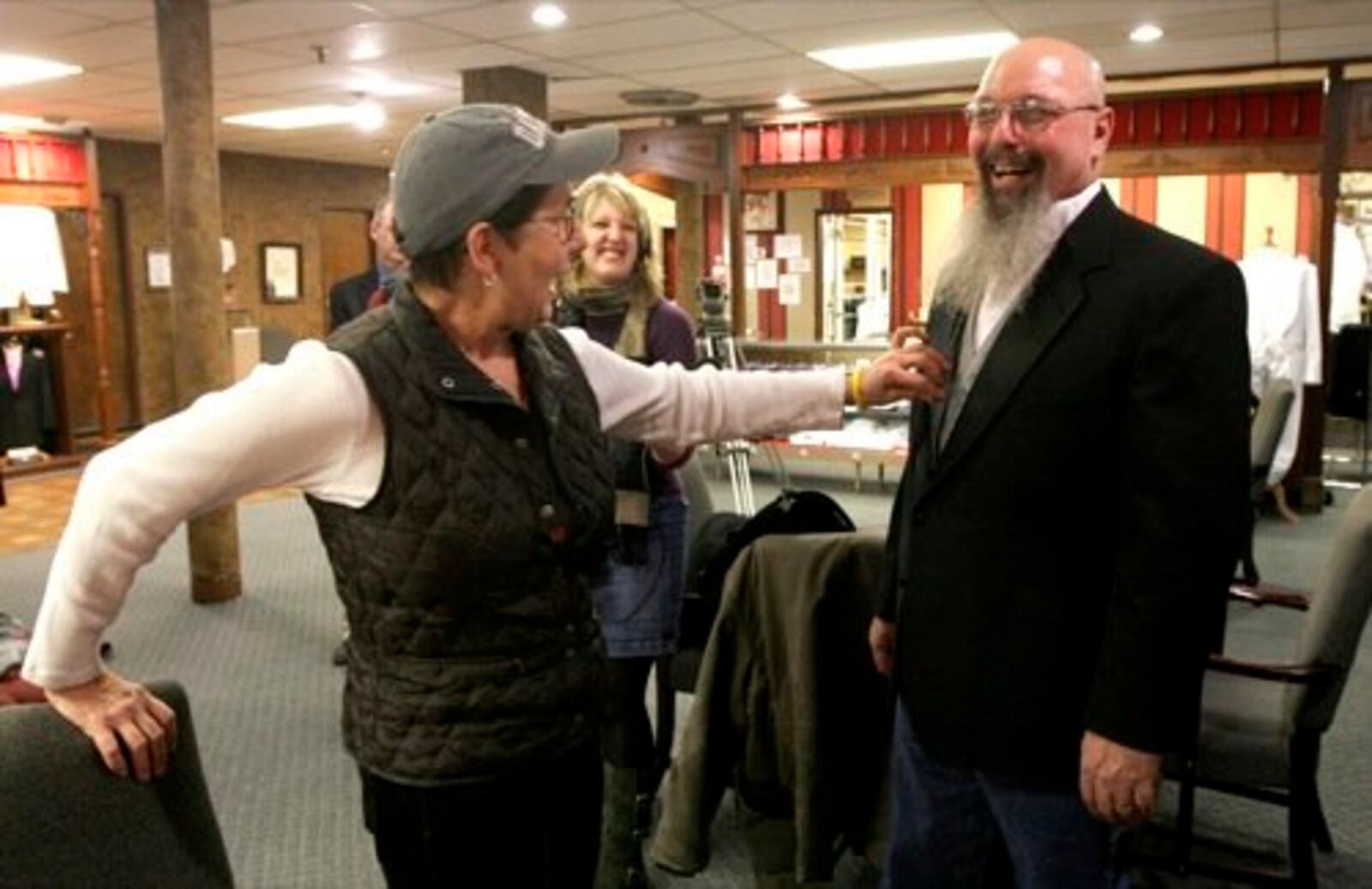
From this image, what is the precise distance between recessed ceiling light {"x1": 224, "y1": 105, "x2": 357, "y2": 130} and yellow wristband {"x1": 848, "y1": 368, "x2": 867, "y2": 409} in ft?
22.8

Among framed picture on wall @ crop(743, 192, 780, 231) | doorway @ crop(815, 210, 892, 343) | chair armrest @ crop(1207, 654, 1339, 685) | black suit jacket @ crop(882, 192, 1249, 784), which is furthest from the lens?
doorway @ crop(815, 210, 892, 343)

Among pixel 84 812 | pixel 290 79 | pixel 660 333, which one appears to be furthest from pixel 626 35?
pixel 84 812

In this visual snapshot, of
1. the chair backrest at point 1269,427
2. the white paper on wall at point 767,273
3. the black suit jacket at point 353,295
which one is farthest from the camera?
the white paper on wall at point 767,273

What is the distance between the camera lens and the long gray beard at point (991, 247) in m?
1.53

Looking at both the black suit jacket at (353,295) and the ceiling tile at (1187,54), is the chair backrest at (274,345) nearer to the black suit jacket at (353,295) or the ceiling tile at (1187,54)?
the black suit jacket at (353,295)

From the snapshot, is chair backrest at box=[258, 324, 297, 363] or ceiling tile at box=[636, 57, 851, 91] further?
chair backrest at box=[258, 324, 297, 363]

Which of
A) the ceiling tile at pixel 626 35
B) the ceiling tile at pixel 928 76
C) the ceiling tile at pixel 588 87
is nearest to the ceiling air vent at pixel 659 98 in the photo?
the ceiling tile at pixel 588 87

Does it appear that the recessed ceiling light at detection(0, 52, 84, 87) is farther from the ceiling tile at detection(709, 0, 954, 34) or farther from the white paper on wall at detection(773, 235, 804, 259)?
the white paper on wall at detection(773, 235, 804, 259)

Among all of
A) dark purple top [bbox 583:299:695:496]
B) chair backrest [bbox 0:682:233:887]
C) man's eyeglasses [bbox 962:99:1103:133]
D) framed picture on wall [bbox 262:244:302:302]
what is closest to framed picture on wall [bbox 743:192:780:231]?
framed picture on wall [bbox 262:244:302:302]

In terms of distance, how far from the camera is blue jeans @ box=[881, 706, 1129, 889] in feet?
4.92

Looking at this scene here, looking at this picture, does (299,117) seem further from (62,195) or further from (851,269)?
(851,269)

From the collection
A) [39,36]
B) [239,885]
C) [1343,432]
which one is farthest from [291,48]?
[1343,432]

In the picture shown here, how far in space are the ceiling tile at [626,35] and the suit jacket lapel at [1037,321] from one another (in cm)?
392

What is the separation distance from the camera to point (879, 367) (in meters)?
1.63
